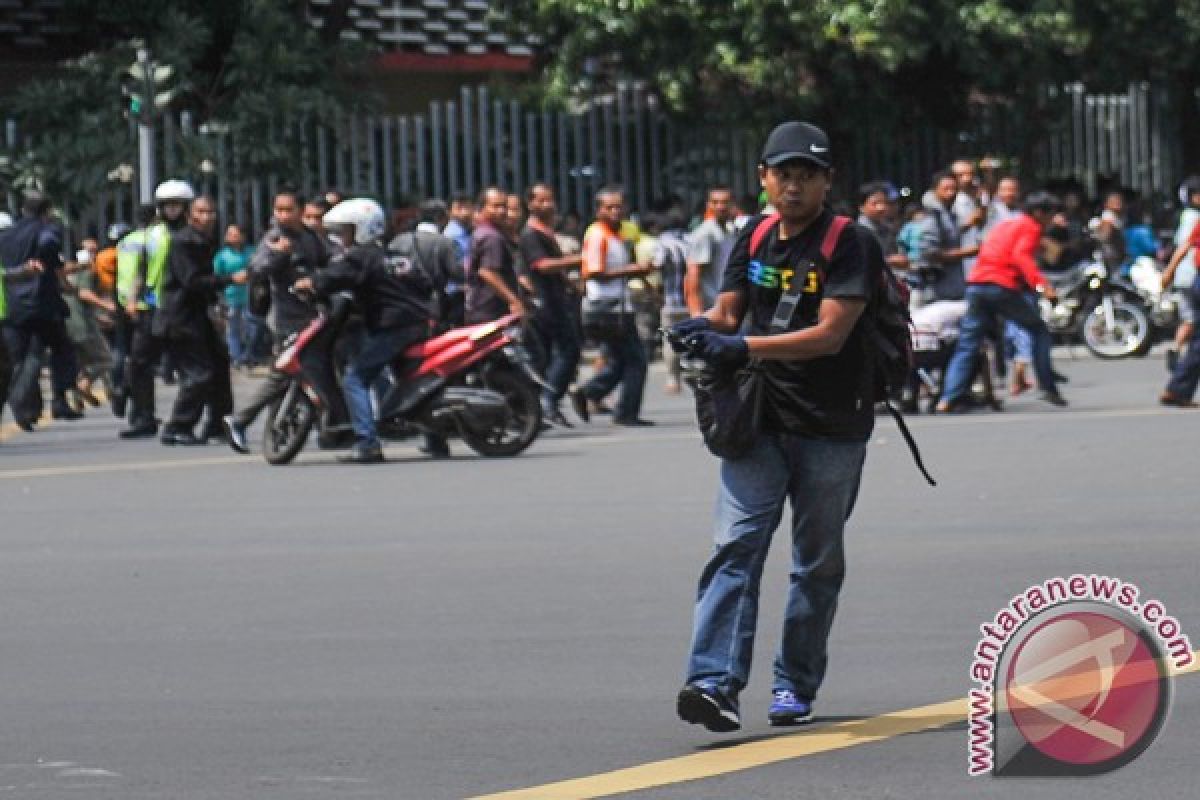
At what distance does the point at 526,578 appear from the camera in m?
12.0

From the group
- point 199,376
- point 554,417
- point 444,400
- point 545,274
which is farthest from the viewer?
point 545,274

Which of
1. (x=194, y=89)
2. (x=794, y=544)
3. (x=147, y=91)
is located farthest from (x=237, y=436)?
(x=194, y=89)

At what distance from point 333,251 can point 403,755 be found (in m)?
11.2

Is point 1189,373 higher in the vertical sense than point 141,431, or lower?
higher

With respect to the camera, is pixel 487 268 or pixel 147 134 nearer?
pixel 487 268

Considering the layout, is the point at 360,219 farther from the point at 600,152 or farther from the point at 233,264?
the point at 600,152

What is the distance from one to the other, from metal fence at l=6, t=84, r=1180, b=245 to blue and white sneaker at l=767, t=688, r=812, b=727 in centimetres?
2313

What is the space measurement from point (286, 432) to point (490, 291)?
9.16ft

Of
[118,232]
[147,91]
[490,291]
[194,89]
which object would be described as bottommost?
[490,291]

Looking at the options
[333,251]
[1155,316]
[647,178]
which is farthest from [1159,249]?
[333,251]

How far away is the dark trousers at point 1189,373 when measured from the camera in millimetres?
20750

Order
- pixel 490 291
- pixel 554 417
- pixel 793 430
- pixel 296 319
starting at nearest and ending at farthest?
1. pixel 793 430
2. pixel 296 319
3. pixel 490 291
4. pixel 554 417

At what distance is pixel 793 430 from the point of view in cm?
825

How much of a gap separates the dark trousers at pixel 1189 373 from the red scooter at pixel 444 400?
4770 mm
